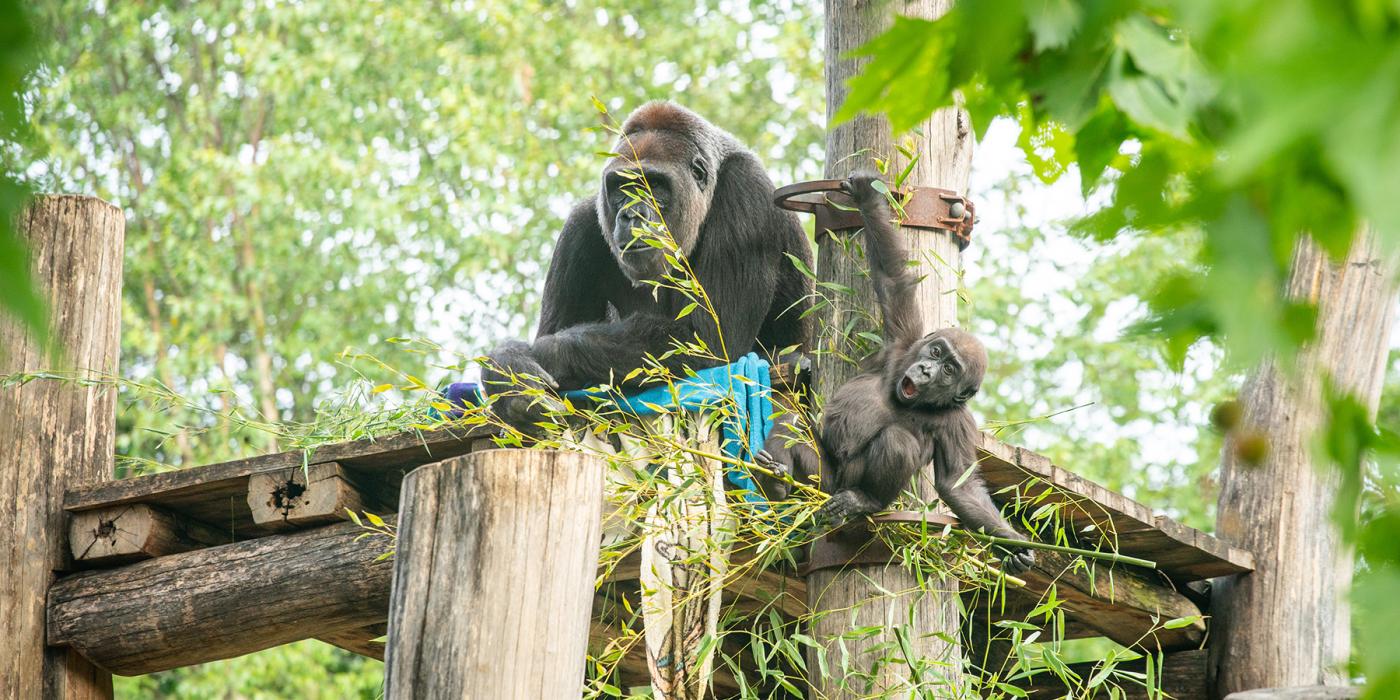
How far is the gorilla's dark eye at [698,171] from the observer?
454 centimetres

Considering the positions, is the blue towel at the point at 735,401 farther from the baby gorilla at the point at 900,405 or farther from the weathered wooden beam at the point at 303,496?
the weathered wooden beam at the point at 303,496

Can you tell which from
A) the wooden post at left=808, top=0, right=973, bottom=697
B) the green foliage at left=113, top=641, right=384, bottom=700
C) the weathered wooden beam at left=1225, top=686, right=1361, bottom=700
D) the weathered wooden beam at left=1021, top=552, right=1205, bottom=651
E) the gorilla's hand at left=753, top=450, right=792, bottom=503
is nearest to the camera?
the weathered wooden beam at left=1225, top=686, right=1361, bottom=700

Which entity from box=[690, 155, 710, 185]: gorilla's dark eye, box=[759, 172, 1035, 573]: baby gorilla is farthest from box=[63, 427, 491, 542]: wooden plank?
box=[690, 155, 710, 185]: gorilla's dark eye

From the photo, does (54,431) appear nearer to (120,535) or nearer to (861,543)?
(120,535)

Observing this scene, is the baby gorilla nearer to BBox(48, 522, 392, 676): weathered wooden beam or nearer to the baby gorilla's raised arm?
the baby gorilla's raised arm

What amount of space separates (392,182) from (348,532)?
26.2 feet

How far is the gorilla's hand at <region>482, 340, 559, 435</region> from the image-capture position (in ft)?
12.2

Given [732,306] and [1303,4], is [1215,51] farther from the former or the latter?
[732,306]

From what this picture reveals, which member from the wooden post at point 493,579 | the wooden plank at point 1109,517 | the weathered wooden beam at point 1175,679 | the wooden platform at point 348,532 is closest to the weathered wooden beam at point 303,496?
the wooden platform at point 348,532

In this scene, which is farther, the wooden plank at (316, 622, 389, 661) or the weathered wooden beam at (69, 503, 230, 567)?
the wooden plank at (316, 622, 389, 661)

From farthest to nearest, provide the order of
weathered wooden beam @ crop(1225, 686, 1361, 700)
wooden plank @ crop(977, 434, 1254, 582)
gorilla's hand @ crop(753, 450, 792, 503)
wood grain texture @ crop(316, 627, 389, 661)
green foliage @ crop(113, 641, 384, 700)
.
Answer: green foliage @ crop(113, 641, 384, 700), wood grain texture @ crop(316, 627, 389, 661), wooden plank @ crop(977, 434, 1254, 582), gorilla's hand @ crop(753, 450, 792, 503), weathered wooden beam @ crop(1225, 686, 1361, 700)

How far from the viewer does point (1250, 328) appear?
91 centimetres

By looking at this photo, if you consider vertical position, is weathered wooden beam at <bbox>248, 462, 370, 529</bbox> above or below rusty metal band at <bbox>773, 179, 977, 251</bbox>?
below

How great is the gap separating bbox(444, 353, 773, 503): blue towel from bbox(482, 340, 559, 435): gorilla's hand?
0.10 m
